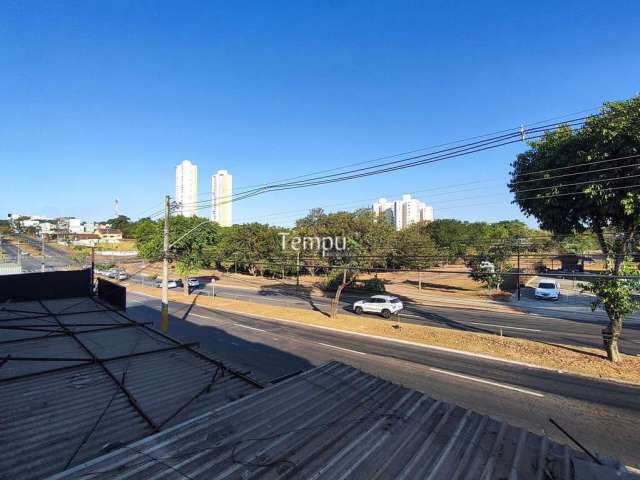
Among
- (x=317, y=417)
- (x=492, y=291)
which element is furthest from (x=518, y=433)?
(x=492, y=291)

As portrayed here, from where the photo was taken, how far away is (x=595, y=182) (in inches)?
455

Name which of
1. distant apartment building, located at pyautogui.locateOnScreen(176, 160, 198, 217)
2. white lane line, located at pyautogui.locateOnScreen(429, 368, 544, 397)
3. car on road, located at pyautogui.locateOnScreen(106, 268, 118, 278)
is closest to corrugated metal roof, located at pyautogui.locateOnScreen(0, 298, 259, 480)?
white lane line, located at pyautogui.locateOnScreen(429, 368, 544, 397)

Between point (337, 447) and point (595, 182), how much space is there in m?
12.7

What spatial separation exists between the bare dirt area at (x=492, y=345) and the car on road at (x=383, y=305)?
196cm

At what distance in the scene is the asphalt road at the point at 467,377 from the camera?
31.0 ft

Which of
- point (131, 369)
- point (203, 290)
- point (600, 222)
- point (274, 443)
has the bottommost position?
point (203, 290)

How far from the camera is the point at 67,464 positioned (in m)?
4.45

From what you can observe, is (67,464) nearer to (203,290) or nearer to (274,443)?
(274,443)

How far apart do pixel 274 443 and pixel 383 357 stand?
1317 centimetres

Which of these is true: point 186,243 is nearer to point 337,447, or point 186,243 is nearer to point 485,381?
point 485,381

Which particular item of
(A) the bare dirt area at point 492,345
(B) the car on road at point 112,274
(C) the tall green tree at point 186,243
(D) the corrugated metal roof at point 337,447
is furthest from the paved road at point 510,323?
(B) the car on road at point 112,274

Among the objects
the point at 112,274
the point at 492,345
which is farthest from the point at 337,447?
the point at 112,274

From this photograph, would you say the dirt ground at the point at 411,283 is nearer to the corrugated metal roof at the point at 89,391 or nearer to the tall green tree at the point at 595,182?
the tall green tree at the point at 595,182

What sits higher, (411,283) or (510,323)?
(411,283)
